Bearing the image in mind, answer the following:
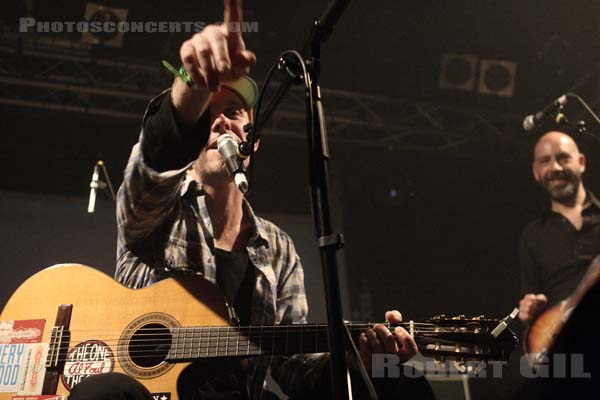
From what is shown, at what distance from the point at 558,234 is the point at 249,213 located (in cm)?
297

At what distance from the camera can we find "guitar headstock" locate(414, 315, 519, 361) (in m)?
1.85

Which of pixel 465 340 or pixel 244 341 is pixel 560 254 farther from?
pixel 244 341

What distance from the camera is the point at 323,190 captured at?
127 centimetres

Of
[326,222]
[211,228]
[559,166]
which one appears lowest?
[326,222]

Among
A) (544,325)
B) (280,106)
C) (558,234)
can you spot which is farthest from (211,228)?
(558,234)

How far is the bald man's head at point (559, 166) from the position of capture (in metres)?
4.37

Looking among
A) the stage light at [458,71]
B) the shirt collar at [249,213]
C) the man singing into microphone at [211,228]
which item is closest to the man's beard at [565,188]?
the stage light at [458,71]

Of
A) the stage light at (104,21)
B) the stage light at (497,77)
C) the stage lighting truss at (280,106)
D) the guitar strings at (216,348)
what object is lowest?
the guitar strings at (216,348)

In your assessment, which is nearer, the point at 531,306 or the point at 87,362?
the point at 87,362

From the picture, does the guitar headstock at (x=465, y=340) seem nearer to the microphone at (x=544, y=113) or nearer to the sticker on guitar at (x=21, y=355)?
the sticker on guitar at (x=21, y=355)

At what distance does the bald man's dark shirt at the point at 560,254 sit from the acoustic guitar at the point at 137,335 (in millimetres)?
2576

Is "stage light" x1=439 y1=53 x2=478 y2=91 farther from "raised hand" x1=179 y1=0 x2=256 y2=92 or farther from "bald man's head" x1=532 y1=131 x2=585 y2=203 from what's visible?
"raised hand" x1=179 y1=0 x2=256 y2=92

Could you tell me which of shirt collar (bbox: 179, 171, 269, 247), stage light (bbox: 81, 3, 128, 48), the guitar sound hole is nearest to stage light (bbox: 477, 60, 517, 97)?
shirt collar (bbox: 179, 171, 269, 247)

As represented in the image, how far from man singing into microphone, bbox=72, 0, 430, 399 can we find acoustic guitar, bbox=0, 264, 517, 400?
130 mm
